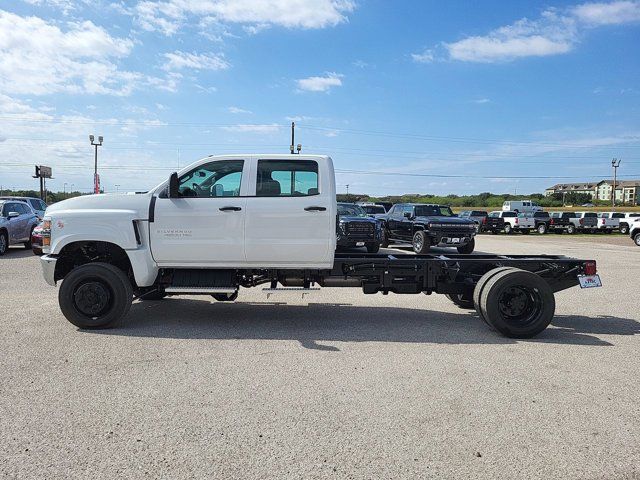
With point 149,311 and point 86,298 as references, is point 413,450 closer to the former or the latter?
point 86,298

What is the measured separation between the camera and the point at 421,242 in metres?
16.0

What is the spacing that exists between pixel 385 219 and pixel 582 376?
14889mm

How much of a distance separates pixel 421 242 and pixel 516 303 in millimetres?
9867

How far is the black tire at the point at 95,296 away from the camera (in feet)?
20.3

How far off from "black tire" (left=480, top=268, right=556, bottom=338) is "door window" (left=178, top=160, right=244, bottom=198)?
351 cm

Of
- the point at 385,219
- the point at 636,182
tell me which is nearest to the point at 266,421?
the point at 385,219

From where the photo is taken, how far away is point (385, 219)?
19438 mm

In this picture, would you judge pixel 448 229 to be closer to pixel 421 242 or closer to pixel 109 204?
pixel 421 242

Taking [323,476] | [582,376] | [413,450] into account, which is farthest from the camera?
[582,376]

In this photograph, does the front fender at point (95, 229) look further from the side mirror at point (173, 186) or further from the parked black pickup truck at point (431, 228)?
the parked black pickup truck at point (431, 228)

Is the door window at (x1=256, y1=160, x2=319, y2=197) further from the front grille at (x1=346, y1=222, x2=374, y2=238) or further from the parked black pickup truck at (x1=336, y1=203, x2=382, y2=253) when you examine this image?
the front grille at (x1=346, y1=222, x2=374, y2=238)

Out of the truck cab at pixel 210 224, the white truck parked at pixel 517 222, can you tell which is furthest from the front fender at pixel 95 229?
the white truck parked at pixel 517 222

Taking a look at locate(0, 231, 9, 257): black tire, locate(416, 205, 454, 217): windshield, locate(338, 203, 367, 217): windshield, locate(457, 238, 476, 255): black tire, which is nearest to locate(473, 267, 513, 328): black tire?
locate(338, 203, 367, 217): windshield

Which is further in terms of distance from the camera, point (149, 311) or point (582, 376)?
point (149, 311)
